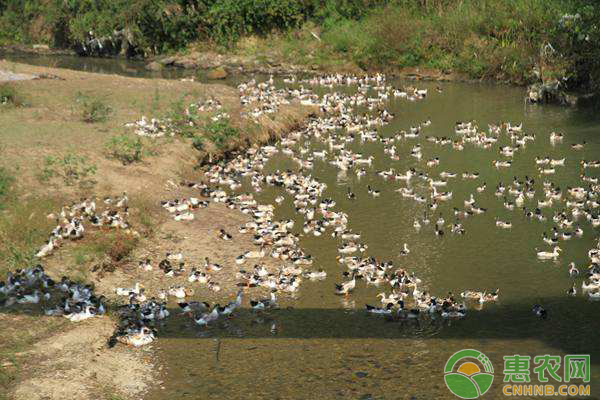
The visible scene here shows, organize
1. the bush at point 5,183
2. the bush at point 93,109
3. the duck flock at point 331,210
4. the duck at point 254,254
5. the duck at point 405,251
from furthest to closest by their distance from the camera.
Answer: the bush at point 93,109
the bush at point 5,183
the duck at point 405,251
the duck at point 254,254
the duck flock at point 331,210

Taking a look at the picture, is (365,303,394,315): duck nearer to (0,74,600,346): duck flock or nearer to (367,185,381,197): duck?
(0,74,600,346): duck flock

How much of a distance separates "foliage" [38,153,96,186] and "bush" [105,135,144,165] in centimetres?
152

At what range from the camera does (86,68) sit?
54031mm

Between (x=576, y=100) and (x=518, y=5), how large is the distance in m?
9.49

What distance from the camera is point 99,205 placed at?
22859mm

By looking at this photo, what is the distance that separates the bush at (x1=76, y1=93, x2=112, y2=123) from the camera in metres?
30.1

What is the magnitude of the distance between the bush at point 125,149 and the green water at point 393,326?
4.11 metres

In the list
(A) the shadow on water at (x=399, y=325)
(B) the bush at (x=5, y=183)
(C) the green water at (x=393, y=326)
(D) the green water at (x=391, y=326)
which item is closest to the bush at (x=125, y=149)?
(B) the bush at (x=5, y=183)

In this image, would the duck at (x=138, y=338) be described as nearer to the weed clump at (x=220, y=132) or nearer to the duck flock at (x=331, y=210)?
the duck flock at (x=331, y=210)

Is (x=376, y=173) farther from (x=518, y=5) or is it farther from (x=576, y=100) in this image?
(x=518, y=5)

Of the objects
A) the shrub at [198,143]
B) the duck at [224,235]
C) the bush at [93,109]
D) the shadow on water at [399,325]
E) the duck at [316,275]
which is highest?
the bush at [93,109]

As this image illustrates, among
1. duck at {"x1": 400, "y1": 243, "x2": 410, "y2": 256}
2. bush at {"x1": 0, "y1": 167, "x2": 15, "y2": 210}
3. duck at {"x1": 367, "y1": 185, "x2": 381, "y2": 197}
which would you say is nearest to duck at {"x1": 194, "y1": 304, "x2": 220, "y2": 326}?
duck at {"x1": 400, "y1": 243, "x2": 410, "y2": 256}

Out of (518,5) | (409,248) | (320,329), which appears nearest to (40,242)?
(320,329)

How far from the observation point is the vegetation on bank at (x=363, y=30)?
41.9m
